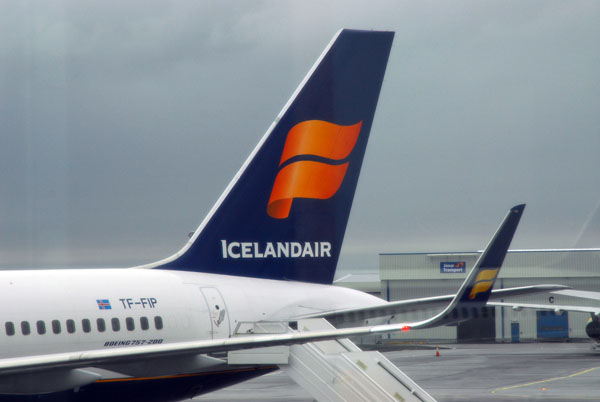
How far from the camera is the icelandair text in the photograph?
1806 cm

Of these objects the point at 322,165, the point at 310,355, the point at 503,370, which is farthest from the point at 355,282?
the point at 310,355

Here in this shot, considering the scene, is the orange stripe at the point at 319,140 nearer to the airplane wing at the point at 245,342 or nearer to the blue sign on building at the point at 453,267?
the airplane wing at the point at 245,342

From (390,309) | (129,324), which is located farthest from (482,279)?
(129,324)

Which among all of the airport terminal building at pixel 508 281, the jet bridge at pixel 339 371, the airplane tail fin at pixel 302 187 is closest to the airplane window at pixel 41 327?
the jet bridge at pixel 339 371

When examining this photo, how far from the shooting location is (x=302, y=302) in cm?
1767

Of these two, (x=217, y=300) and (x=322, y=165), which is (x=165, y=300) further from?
(x=322, y=165)

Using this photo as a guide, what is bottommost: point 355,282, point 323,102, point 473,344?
point 473,344

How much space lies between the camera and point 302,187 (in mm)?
18359

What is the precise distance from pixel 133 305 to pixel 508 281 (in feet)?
91.9

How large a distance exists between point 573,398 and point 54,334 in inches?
649

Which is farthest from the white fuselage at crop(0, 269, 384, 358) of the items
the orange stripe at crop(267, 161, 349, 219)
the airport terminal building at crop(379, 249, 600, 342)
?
the airport terminal building at crop(379, 249, 600, 342)

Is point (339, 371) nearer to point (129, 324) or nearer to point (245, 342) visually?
point (129, 324)

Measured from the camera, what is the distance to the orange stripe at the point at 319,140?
18297 mm

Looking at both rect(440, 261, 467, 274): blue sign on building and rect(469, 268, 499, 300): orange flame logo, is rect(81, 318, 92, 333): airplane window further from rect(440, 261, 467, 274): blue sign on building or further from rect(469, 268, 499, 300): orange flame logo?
rect(440, 261, 467, 274): blue sign on building
